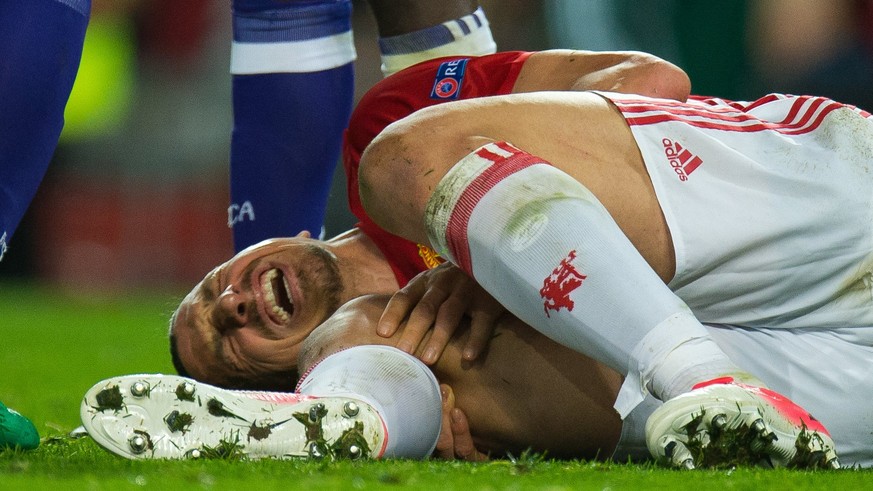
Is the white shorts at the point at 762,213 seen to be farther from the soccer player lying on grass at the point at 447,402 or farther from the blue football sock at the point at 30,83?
the blue football sock at the point at 30,83

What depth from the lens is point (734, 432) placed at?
150cm

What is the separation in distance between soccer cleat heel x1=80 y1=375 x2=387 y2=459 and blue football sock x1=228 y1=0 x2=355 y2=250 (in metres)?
1.24

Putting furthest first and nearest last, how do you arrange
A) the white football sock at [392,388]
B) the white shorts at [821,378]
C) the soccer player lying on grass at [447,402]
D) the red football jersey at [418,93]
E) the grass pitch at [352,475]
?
the red football jersey at [418,93] → the white shorts at [821,378] → the white football sock at [392,388] → the soccer player lying on grass at [447,402] → the grass pitch at [352,475]

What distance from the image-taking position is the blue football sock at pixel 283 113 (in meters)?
2.91

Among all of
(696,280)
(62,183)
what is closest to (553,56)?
(696,280)

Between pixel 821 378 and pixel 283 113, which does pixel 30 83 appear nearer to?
pixel 283 113

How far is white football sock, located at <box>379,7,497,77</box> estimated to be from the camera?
9.85 feet

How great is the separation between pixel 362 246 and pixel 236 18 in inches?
30.7

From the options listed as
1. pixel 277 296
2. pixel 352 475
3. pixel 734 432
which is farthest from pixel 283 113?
pixel 734 432

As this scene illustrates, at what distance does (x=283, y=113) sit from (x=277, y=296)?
2.05 feet

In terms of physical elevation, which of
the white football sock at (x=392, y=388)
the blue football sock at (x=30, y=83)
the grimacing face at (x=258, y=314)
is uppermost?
the blue football sock at (x=30, y=83)

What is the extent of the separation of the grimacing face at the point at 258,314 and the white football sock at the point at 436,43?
715mm

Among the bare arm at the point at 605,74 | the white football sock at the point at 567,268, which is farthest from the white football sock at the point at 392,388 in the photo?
the bare arm at the point at 605,74

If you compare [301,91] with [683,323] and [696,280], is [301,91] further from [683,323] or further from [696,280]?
[683,323]
